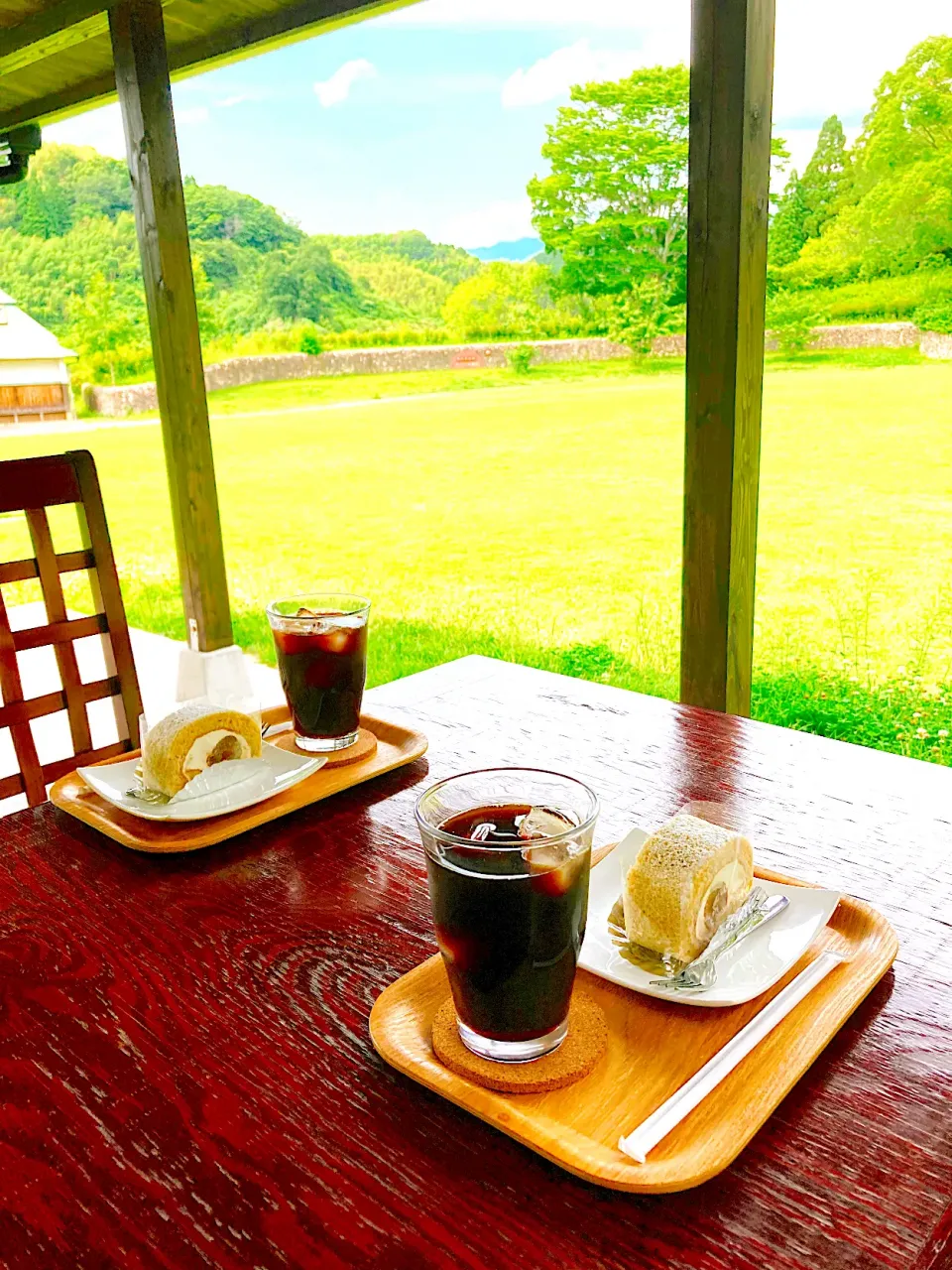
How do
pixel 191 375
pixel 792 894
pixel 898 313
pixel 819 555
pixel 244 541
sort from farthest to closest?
pixel 244 541
pixel 819 555
pixel 898 313
pixel 191 375
pixel 792 894

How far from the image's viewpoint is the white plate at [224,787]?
870 mm

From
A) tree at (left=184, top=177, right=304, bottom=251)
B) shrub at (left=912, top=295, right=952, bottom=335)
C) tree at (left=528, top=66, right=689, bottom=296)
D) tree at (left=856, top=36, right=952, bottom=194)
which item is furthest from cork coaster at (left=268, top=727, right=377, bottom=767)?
tree at (left=184, top=177, right=304, bottom=251)

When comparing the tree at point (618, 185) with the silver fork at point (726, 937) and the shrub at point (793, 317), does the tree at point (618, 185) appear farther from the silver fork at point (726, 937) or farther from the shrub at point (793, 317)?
the silver fork at point (726, 937)

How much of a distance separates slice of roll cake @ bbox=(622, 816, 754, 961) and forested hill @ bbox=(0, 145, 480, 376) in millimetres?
8072

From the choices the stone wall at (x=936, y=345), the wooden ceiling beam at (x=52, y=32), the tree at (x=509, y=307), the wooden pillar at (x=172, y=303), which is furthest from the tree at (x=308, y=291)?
the wooden pillar at (x=172, y=303)

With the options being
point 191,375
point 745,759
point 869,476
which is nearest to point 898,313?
point 869,476

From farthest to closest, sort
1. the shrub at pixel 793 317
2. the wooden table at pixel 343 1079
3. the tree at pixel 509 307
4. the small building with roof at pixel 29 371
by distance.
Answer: the small building with roof at pixel 29 371, the tree at pixel 509 307, the shrub at pixel 793 317, the wooden table at pixel 343 1079

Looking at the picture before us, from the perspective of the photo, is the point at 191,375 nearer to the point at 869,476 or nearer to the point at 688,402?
the point at 688,402

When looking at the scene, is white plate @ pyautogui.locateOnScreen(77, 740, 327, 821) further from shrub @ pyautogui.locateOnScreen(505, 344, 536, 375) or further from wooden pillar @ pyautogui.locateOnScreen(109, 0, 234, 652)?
shrub @ pyautogui.locateOnScreen(505, 344, 536, 375)

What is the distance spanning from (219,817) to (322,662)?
18 centimetres

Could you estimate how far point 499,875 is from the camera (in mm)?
537

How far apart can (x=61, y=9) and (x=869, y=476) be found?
5.16 metres

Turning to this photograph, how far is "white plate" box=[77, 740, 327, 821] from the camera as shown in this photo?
87 centimetres

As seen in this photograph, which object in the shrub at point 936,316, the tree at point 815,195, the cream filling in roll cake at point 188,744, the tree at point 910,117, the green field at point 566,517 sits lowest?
the green field at point 566,517
